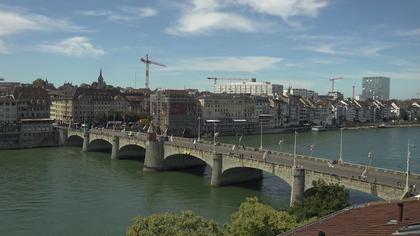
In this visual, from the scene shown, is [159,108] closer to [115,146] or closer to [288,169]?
[115,146]

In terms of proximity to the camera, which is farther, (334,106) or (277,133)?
(334,106)

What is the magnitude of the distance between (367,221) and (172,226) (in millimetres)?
10064

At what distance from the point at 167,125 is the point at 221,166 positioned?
75318 mm

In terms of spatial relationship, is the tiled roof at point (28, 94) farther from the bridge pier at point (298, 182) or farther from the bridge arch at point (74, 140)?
the bridge pier at point (298, 182)

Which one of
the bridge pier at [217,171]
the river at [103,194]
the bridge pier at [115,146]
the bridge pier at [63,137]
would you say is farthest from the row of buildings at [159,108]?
the bridge pier at [217,171]

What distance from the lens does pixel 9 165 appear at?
65938 millimetres

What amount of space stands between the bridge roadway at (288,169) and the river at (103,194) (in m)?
1.86

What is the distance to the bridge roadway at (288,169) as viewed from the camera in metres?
35.4

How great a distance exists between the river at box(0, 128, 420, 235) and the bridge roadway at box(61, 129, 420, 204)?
1862mm

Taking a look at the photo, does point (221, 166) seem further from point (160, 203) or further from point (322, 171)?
point (322, 171)

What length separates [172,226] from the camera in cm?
2177

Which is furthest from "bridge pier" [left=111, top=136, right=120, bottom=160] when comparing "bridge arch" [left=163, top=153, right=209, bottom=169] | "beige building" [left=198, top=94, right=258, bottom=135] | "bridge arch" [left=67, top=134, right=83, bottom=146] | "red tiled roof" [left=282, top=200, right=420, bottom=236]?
"red tiled roof" [left=282, top=200, right=420, bottom=236]

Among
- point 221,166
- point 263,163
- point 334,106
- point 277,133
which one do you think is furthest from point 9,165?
point 334,106

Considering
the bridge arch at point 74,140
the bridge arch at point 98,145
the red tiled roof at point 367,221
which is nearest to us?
the red tiled roof at point 367,221
